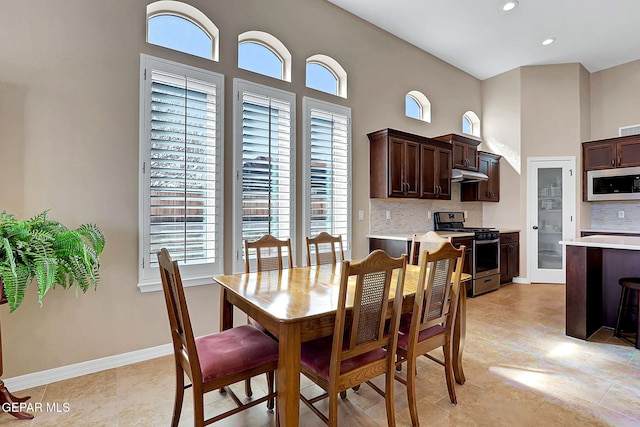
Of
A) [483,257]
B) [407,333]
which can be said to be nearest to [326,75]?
[407,333]

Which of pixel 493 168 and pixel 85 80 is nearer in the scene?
pixel 85 80

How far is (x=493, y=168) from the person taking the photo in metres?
5.79

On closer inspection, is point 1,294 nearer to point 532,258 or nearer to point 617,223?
point 532,258

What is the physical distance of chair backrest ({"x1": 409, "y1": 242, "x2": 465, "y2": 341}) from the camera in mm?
1789

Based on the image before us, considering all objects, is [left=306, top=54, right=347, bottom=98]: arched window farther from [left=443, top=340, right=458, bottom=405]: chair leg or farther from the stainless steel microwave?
the stainless steel microwave

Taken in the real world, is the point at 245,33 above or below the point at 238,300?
above

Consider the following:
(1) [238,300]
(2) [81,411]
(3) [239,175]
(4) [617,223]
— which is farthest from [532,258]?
(2) [81,411]

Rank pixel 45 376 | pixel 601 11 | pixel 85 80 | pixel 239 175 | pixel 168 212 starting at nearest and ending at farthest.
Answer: pixel 45 376 → pixel 85 80 → pixel 168 212 → pixel 239 175 → pixel 601 11

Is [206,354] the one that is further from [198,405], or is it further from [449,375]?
[449,375]

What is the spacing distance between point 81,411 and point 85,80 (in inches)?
94.9

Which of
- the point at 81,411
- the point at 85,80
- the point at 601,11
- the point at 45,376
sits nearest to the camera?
the point at 81,411

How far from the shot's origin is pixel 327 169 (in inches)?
Result: 153

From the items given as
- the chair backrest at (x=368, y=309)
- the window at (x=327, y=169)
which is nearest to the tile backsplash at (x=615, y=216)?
the window at (x=327, y=169)

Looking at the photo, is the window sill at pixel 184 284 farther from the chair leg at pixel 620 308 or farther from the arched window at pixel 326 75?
the chair leg at pixel 620 308
